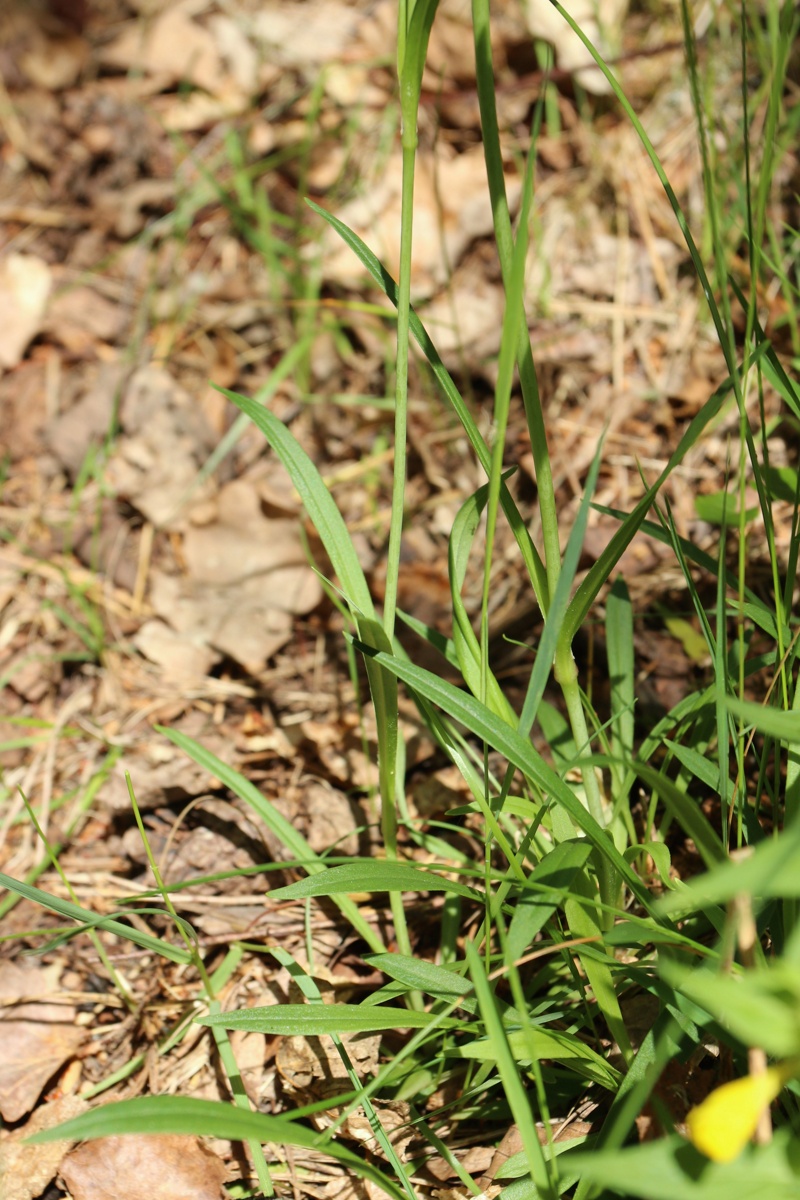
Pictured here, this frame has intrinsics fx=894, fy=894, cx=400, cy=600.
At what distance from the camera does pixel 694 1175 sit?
2.28 ft

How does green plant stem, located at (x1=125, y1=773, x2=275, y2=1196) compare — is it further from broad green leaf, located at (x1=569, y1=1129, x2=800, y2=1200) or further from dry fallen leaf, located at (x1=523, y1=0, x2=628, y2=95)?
dry fallen leaf, located at (x1=523, y1=0, x2=628, y2=95)

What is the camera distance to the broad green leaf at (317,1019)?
102cm

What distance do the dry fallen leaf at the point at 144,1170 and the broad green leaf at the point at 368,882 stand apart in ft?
1.57

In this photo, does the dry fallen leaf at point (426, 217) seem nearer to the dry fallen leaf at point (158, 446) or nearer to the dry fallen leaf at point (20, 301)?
the dry fallen leaf at point (158, 446)

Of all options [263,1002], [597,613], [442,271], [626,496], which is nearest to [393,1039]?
[263,1002]

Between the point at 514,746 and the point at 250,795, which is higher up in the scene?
the point at 514,746

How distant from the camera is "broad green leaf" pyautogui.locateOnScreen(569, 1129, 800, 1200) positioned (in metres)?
0.63

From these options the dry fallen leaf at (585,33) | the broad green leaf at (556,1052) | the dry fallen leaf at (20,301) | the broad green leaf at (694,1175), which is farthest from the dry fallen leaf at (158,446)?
the broad green leaf at (694,1175)

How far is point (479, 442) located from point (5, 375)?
2.11m

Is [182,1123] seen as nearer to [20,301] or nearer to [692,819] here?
[692,819]

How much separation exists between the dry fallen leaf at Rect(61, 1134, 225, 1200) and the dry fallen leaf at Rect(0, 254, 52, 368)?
2187mm

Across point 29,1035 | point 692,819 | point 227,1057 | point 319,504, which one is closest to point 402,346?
point 319,504

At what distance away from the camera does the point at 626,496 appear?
6.73ft

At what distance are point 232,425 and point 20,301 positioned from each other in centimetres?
87
